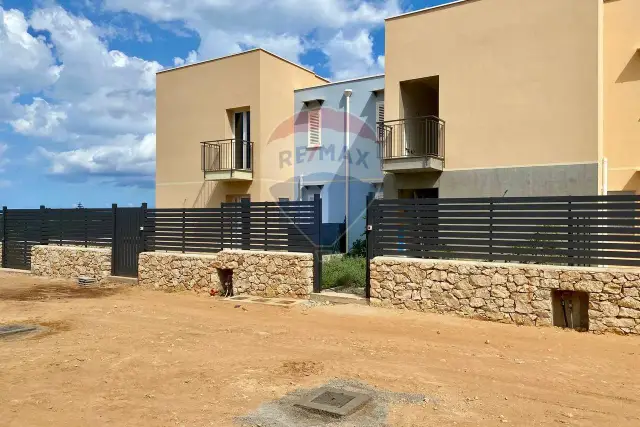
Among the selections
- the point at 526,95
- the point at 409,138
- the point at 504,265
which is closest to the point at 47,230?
the point at 409,138

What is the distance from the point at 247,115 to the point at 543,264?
1300 cm

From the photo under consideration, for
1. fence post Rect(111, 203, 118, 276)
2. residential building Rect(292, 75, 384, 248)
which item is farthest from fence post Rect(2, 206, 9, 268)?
residential building Rect(292, 75, 384, 248)

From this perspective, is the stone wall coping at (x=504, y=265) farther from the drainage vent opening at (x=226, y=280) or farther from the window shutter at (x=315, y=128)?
the window shutter at (x=315, y=128)

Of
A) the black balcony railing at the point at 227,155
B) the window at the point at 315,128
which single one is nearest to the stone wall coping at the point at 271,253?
the black balcony railing at the point at 227,155

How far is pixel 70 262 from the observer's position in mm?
15266

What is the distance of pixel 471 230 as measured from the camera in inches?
348

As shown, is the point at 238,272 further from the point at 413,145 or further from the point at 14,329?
the point at 413,145

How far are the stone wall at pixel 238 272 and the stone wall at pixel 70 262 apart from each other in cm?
187

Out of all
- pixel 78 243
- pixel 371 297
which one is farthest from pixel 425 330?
pixel 78 243

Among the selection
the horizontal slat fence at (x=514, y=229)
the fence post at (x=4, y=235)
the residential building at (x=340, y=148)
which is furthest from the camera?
the fence post at (x=4, y=235)

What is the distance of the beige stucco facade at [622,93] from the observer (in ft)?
40.0

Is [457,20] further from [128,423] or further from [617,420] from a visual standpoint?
[128,423]

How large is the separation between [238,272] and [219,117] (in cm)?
896

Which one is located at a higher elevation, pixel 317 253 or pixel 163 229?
pixel 163 229
